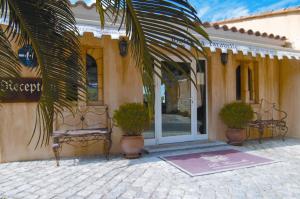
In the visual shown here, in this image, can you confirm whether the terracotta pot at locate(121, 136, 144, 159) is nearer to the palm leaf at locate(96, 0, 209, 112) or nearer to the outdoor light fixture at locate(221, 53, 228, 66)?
the outdoor light fixture at locate(221, 53, 228, 66)

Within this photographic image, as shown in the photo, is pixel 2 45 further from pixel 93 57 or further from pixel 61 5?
pixel 93 57

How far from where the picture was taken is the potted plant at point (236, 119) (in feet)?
31.8

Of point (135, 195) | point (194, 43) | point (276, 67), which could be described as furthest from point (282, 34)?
point (194, 43)

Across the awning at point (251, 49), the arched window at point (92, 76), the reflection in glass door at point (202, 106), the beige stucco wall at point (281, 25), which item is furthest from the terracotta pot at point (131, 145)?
the beige stucco wall at point (281, 25)

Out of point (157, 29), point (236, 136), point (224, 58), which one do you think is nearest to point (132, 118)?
point (236, 136)

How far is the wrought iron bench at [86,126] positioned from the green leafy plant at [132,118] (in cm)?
54

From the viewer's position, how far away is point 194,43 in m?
2.52

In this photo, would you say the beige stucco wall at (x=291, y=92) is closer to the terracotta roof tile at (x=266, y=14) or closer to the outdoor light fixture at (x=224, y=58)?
the terracotta roof tile at (x=266, y=14)

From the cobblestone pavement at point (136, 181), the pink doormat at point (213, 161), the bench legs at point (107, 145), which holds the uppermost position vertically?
the bench legs at point (107, 145)

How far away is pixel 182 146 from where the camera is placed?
30.8 ft

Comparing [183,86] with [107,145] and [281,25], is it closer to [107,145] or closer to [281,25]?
[107,145]

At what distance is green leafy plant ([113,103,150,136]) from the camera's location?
796 cm

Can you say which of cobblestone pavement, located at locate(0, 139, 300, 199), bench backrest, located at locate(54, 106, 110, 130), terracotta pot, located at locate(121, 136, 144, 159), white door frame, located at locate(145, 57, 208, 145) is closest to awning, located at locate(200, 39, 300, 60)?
white door frame, located at locate(145, 57, 208, 145)

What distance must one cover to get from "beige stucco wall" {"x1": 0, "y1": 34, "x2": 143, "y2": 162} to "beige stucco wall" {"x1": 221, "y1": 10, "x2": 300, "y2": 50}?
25.7 feet
